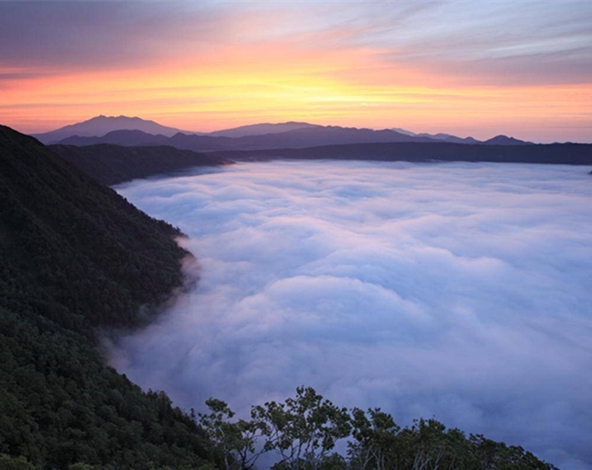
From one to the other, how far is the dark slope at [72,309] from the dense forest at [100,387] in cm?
11

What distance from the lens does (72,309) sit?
4491 centimetres

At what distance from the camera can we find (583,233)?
133 metres

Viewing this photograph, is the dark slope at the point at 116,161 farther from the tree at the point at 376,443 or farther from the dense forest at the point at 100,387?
the tree at the point at 376,443

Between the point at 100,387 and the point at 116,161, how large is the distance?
157 meters

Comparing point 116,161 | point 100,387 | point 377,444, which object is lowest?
point 100,387

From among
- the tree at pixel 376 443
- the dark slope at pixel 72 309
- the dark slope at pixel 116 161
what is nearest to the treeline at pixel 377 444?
the tree at pixel 376 443

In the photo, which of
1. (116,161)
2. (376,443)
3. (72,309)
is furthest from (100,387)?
(116,161)

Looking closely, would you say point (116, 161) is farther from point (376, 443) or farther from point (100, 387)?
point (376, 443)

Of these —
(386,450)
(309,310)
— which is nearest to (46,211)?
(309,310)

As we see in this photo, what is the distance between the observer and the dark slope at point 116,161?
502 ft

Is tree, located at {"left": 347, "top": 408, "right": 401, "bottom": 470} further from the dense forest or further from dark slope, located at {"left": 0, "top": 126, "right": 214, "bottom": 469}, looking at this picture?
dark slope, located at {"left": 0, "top": 126, "right": 214, "bottom": 469}

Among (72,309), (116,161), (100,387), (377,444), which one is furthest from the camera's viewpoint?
(116,161)

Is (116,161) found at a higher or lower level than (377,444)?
higher

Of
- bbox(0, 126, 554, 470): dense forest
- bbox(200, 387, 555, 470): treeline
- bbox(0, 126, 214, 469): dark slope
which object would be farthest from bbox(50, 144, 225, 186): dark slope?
bbox(200, 387, 555, 470): treeline
